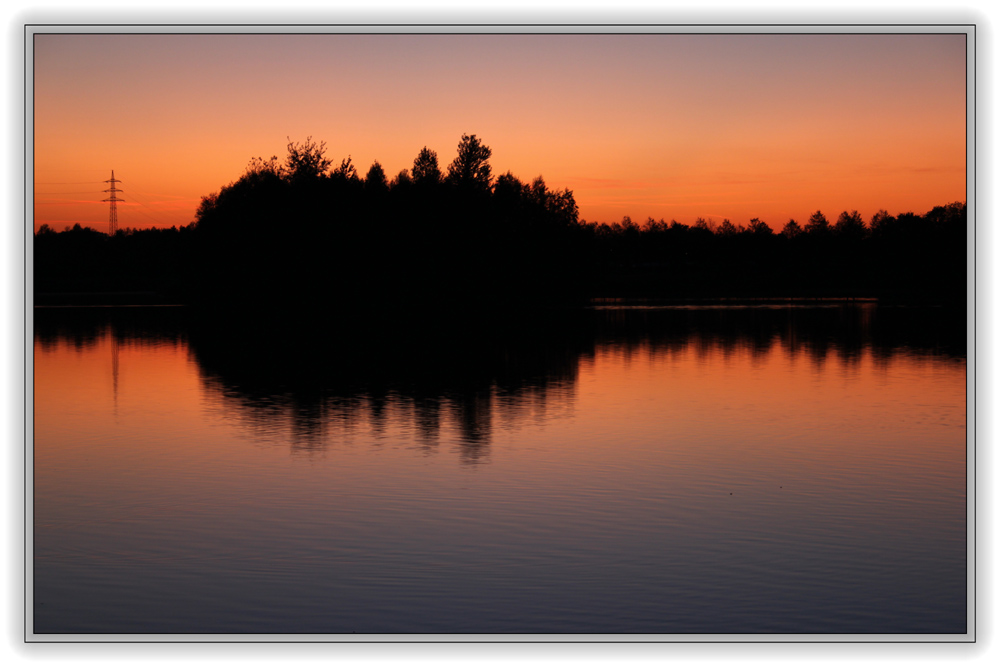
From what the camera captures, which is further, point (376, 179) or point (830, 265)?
point (830, 265)

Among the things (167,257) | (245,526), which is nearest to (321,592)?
(245,526)

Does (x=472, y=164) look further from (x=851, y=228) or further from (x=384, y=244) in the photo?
(x=851, y=228)

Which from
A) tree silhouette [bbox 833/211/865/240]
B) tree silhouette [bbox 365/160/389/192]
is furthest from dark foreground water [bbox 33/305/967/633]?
tree silhouette [bbox 833/211/865/240]

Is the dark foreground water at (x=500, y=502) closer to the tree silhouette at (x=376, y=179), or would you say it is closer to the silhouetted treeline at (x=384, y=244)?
the silhouetted treeline at (x=384, y=244)

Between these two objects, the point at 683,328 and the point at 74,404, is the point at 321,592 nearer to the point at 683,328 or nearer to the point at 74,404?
the point at 74,404

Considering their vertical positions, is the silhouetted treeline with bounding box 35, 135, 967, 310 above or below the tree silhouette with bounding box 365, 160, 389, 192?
below

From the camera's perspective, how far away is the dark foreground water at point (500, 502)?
37.3 ft

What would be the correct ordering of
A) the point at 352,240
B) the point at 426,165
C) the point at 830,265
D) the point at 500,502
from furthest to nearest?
the point at 830,265 → the point at 426,165 → the point at 352,240 → the point at 500,502

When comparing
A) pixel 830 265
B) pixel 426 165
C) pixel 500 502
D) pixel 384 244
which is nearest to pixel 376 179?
pixel 426 165

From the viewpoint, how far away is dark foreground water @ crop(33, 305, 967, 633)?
11.4 m

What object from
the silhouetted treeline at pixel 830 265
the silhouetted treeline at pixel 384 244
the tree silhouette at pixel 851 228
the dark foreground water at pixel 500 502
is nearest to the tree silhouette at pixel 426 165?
the silhouetted treeline at pixel 384 244

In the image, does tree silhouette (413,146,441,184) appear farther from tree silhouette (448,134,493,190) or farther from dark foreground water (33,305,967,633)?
dark foreground water (33,305,967,633)

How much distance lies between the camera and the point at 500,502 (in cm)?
1569

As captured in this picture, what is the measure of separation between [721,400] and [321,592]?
17.8 meters
